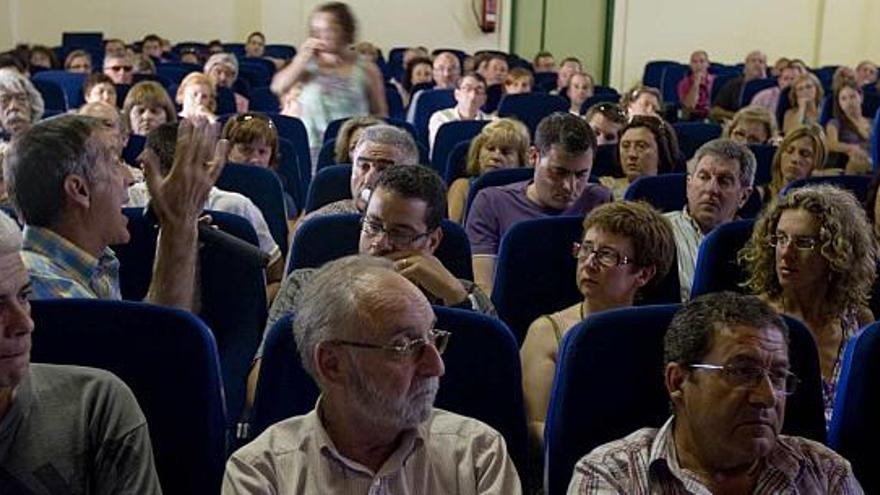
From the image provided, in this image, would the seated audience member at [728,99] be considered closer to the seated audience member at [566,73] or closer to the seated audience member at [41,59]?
the seated audience member at [566,73]

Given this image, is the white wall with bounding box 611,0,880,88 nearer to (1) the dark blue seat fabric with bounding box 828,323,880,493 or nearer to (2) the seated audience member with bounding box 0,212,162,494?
(1) the dark blue seat fabric with bounding box 828,323,880,493

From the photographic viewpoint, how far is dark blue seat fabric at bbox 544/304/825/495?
2.32 metres

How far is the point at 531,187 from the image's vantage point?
14.2ft

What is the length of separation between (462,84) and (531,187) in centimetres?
334

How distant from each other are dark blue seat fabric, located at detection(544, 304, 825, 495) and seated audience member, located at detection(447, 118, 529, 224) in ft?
8.61

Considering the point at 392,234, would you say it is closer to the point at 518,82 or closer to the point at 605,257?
the point at 605,257

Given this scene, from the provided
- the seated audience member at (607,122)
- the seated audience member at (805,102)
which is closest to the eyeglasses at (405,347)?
the seated audience member at (607,122)

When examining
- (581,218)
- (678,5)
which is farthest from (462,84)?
(678,5)

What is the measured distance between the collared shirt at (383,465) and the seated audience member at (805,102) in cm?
733

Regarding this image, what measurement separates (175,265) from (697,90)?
32.2ft

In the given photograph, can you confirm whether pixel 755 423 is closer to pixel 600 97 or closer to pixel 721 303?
pixel 721 303

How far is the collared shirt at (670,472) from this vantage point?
6.88 ft

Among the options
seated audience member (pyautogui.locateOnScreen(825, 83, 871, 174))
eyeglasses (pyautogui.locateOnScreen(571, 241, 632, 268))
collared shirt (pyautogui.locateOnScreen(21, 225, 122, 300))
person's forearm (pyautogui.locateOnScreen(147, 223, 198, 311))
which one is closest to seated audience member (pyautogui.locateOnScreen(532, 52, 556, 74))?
seated audience member (pyautogui.locateOnScreen(825, 83, 871, 174))

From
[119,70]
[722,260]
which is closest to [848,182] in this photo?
[722,260]
